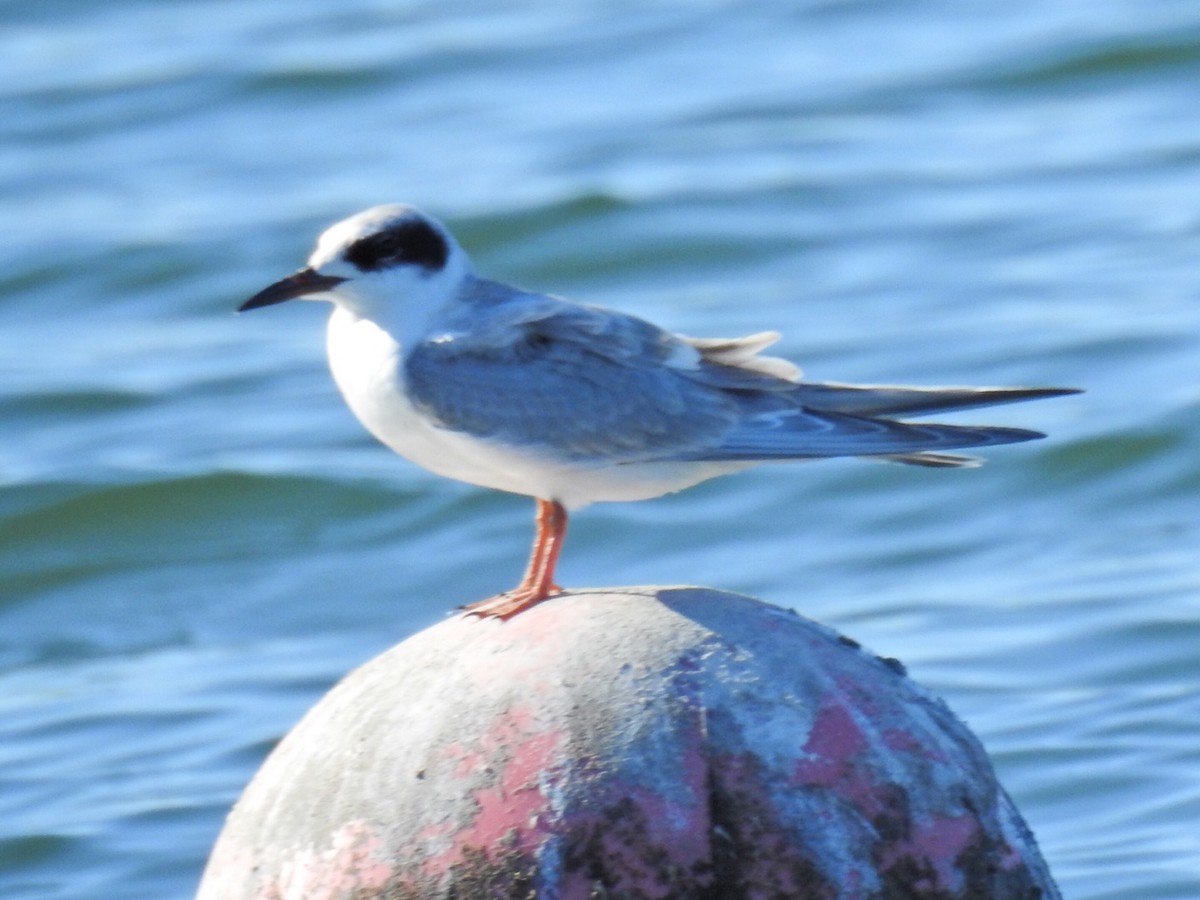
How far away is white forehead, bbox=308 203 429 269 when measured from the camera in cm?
771

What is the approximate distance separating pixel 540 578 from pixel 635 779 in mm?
1186

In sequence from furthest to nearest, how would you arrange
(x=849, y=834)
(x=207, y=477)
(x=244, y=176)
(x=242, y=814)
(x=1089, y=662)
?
(x=244, y=176) < (x=207, y=477) < (x=1089, y=662) < (x=242, y=814) < (x=849, y=834)

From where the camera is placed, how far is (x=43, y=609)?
1487 centimetres

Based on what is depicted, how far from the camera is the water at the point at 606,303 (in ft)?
39.0

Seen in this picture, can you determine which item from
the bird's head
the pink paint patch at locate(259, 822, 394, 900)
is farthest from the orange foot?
the bird's head

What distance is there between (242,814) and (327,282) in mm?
1875

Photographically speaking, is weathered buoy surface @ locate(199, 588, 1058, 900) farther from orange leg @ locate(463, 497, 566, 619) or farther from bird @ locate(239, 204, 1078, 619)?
bird @ locate(239, 204, 1078, 619)

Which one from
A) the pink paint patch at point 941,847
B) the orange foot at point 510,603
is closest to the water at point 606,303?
the pink paint patch at point 941,847

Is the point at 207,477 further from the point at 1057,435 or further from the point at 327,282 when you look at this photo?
the point at 327,282

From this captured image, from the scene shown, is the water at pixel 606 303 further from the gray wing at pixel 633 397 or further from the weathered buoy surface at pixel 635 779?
the weathered buoy surface at pixel 635 779

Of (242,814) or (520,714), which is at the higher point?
(520,714)

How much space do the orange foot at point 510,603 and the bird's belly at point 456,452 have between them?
0.62m

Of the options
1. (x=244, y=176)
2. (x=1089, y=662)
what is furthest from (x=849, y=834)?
(x=244, y=176)

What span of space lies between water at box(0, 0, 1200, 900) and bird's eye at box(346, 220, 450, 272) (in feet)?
12.3
